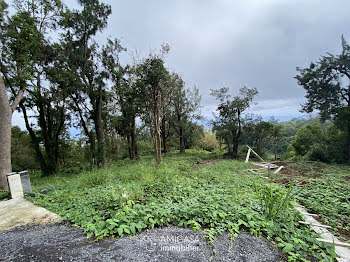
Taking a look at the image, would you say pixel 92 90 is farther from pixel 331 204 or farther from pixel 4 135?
pixel 331 204

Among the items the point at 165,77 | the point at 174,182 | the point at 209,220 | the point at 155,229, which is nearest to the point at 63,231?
the point at 155,229

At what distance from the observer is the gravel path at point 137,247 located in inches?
61.5

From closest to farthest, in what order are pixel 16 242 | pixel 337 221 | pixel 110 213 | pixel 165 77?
pixel 16 242 → pixel 110 213 → pixel 337 221 → pixel 165 77

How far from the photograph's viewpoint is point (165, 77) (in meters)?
7.30

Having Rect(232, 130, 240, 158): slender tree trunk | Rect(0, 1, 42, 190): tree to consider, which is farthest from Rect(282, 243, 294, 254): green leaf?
Rect(232, 130, 240, 158): slender tree trunk

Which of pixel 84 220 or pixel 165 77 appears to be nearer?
pixel 84 220

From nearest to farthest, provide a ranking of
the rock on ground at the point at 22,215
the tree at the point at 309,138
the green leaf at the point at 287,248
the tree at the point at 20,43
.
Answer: the green leaf at the point at 287,248, the rock on ground at the point at 22,215, the tree at the point at 20,43, the tree at the point at 309,138

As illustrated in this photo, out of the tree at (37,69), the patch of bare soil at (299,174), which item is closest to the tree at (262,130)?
the patch of bare soil at (299,174)

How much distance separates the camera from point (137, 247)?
5.50 ft

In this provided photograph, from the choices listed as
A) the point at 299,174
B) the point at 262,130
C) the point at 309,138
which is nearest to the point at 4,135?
the point at 299,174

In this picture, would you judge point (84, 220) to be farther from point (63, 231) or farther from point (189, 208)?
point (189, 208)

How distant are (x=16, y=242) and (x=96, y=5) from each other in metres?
10.9

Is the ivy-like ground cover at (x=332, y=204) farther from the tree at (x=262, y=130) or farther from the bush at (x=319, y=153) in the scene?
the tree at (x=262, y=130)

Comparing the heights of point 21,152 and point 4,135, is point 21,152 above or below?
below
